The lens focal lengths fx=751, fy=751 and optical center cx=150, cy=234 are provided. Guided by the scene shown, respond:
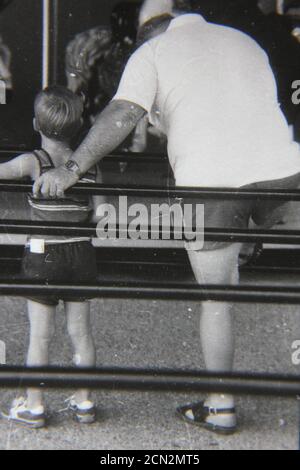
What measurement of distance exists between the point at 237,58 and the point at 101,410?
1476 millimetres

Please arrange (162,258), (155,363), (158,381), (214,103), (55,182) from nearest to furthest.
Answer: (158,381) → (55,182) → (214,103) → (155,363) → (162,258)

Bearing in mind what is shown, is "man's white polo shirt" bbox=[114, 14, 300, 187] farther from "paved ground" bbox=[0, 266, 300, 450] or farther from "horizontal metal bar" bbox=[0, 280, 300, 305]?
"paved ground" bbox=[0, 266, 300, 450]

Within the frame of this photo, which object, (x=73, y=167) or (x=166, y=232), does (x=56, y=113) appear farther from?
(x=166, y=232)

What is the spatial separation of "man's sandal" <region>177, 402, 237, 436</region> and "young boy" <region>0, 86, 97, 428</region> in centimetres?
36

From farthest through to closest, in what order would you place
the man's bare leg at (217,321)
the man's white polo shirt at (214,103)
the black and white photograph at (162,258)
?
the man's bare leg at (217,321) → the man's white polo shirt at (214,103) → the black and white photograph at (162,258)

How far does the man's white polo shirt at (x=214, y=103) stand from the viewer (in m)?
2.74

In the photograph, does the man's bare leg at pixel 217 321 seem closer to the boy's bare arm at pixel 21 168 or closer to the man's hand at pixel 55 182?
the man's hand at pixel 55 182

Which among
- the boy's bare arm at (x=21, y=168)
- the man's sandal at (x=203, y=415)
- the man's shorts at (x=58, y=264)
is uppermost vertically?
the boy's bare arm at (x=21, y=168)

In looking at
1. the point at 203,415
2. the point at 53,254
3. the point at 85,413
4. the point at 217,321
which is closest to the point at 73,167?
the point at 53,254

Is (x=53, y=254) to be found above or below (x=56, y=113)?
below

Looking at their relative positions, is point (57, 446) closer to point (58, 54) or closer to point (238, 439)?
point (238, 439)

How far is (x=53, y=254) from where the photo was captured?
9.66 ft

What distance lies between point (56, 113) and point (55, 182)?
1.44 ft

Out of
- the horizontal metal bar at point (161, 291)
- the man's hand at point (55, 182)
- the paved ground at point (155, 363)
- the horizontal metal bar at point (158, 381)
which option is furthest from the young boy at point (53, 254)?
the horizontal metal bar at point (158, 381)
